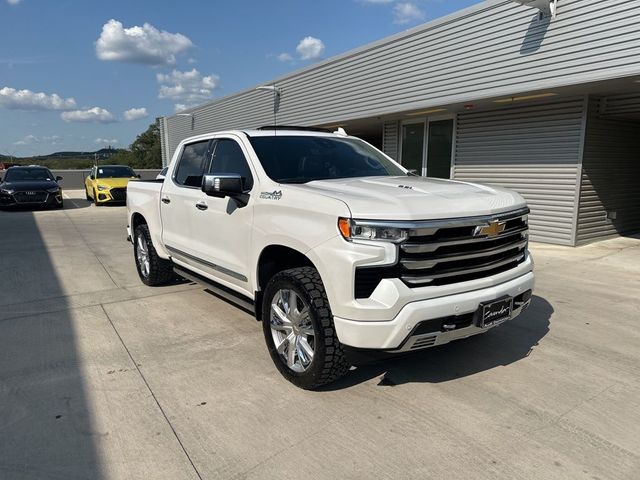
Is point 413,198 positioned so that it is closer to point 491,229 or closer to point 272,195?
point 491,229

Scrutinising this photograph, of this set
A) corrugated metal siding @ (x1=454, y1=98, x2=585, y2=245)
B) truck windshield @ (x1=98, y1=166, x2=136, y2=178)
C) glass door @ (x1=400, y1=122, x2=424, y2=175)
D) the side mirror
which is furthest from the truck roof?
truck windshield @ (x1=98, y1=166, x2=136, y2=178)

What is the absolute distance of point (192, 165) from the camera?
5.16 m

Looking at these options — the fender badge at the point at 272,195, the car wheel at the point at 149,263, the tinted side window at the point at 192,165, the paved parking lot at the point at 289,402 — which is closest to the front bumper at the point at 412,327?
the paved parking lot at the point at 289,402

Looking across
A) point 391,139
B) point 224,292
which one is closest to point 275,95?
point 391,139

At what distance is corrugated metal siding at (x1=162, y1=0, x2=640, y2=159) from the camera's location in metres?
7.80

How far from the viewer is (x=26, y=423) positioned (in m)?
2.99

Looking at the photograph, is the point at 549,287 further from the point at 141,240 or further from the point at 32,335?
A: the point at 32,335

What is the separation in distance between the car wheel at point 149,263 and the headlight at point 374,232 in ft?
12.0

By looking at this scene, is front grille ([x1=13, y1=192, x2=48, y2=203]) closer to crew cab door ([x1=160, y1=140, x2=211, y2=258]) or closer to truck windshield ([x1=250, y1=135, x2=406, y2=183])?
crew cab door ([x1=160, y1=140, x2=211, y2=258])

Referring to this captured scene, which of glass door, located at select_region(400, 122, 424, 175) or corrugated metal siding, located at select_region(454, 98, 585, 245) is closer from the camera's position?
corrugated metal siding, located at select_region(454, 98, 585, 245)

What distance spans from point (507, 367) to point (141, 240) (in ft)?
16.0

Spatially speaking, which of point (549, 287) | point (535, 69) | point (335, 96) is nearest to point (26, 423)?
point (549, 287)

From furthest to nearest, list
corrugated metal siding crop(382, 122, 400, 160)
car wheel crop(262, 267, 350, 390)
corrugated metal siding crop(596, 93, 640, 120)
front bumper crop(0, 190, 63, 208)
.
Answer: front bumper crop(0, 190, 63, 208) < corrugated metal siding crop(382, 122, 400, 160) < corrugated metal siding crop(596, 93, 640, 120) < car wheel crop(262, 267, 350, 390)

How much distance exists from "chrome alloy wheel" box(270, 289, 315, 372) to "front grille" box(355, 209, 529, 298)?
23.9 inches
